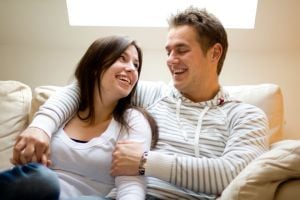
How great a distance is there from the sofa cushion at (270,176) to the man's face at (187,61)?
0.60 metres

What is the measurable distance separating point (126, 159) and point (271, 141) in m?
0.71

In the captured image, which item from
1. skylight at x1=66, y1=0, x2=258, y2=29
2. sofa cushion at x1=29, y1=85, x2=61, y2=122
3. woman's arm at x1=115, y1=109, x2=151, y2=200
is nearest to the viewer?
woman's arm at x1=115, y1=109, x2=151, y2=200

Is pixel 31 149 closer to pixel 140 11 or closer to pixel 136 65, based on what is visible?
pixel 136 65

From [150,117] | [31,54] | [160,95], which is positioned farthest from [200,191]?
[31,54]

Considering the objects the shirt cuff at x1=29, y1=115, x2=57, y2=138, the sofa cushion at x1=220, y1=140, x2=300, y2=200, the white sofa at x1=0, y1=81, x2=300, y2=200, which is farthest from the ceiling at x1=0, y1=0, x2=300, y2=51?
the sofa cushion at x1=220, y1=140, x2=300, y2=200

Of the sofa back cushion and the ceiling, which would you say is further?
the ceiling

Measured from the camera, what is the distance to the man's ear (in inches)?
61.2

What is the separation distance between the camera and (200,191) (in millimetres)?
1230

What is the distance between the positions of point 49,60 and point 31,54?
0.41 ft

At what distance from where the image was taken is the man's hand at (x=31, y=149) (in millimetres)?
1182

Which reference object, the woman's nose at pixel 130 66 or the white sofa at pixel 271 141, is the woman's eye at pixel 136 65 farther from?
the white sofa at pixel 271 141

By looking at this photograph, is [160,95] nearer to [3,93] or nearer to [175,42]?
[175,42]

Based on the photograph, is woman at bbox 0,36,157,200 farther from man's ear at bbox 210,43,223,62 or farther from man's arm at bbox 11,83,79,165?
man's ear at bbox 210,43,223,62

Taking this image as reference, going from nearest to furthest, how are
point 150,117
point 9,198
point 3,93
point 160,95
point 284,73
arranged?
point 9,198
point 150,117
point 160,95
point 3,93
point 284,73
